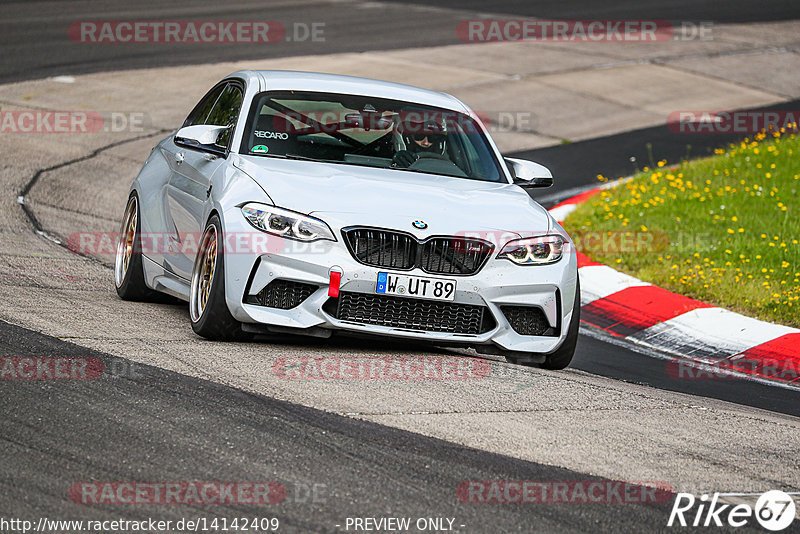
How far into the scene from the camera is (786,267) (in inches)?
394

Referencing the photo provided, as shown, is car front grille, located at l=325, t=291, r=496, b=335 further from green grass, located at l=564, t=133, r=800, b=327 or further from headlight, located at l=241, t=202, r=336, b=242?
green grass, located at l=564, t=133, r=800, b=327

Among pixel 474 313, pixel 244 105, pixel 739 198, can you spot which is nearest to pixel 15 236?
pixel 244 105

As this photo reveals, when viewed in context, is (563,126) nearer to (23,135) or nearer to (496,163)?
(23,135)

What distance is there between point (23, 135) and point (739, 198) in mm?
8151

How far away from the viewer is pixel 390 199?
267 inches

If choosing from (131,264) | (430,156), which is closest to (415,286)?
(430,156)

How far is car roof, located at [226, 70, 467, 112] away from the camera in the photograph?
8.01 metres

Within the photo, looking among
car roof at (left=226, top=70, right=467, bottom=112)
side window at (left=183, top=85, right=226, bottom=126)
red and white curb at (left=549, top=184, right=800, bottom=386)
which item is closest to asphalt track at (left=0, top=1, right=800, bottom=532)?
red and white curb at (left=549, top=184, right=800, bottom=386)

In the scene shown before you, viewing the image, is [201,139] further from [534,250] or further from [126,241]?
[534,250]

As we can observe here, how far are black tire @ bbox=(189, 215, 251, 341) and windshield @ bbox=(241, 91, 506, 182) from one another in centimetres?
81

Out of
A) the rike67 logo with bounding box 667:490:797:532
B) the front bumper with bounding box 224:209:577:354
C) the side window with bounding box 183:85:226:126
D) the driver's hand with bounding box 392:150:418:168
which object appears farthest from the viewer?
the side window with bounding box 183:85:226:126

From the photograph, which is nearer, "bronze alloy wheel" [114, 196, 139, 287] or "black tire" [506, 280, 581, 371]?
"black tire" [506, 280, 581, 371]

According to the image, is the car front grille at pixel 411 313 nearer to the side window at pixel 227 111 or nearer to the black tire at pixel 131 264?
the side window at pixel 227 111

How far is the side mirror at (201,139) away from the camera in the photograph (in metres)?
7.50
